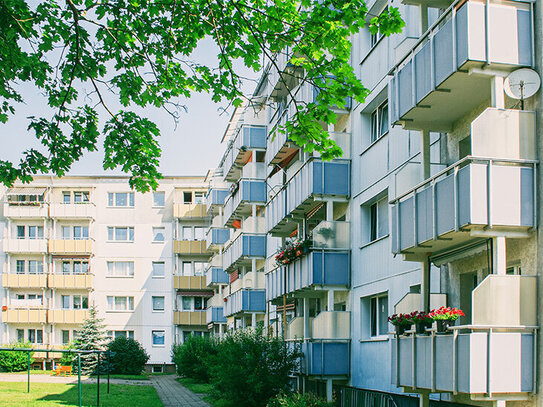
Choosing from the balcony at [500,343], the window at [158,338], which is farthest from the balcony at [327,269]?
the window at [158,338]

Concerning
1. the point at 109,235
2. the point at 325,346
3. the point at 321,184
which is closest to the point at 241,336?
the point at 325,346

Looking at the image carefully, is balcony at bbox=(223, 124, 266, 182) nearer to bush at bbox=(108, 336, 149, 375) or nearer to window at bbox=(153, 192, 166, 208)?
bush at bbox=(108, 336, 149, 375)

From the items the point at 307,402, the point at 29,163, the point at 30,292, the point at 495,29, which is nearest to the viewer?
the point at 495,29

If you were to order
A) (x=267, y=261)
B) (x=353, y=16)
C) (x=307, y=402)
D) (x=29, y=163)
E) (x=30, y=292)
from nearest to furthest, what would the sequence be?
(x=353, y=16) → (x=29, y=163) → (x=307, y=402) → (x=267, y=261) → (x=30, y=292)

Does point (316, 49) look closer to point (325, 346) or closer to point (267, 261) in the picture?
point (325, 346)

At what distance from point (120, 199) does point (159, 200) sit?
3.00 meters

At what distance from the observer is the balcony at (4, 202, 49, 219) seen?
58656 millimetres

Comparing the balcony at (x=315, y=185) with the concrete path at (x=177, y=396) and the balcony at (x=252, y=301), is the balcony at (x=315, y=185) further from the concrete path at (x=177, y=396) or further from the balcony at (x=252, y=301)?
the balcony at (x=252, y=301)

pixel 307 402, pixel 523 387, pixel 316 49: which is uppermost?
pixel 316 49

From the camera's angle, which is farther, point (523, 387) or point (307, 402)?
point (307, 402)

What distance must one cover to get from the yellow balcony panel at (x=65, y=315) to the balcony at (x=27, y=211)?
7.19 meters

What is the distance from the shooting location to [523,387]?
37.4ft

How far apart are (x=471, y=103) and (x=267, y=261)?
25883 mm

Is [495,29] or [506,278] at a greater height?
[495,29]
